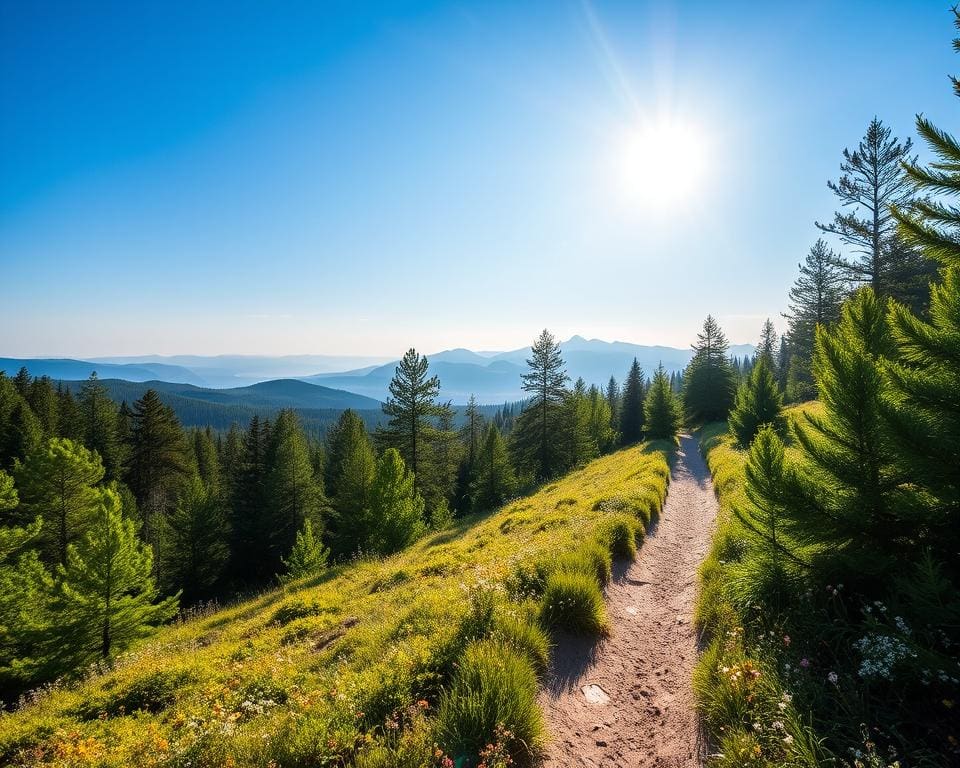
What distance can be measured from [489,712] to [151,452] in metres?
49.2

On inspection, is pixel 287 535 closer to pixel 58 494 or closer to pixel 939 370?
pixel 58 494

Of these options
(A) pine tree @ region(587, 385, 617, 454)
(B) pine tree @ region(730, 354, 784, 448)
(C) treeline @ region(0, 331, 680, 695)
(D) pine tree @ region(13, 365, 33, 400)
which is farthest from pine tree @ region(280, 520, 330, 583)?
(D) pine tree @ region(13, 365, 33, 400)

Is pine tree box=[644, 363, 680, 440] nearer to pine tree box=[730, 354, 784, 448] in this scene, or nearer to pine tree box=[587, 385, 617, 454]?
pine tree box=[587, 385, 617, 454]

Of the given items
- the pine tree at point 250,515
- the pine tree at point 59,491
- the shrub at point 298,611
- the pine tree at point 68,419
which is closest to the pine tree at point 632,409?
the pine tree at point 250,515

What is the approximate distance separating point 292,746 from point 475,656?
2.00 meters

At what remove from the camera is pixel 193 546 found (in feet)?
104

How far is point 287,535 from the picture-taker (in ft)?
113

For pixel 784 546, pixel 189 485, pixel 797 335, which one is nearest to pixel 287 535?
pixel 189 485

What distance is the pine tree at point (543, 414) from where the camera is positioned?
3478 centimetres

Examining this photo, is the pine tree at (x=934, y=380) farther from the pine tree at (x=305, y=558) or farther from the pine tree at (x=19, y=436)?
the pine tree at (x=19, y=436)

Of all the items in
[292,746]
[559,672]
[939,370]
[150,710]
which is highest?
[939,370]

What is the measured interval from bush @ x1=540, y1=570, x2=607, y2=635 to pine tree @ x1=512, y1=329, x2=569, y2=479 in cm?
2770

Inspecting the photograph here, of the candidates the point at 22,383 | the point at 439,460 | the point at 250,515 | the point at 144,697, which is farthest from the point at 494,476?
the point at 22,383

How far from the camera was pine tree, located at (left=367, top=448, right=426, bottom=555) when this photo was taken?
21.4m
